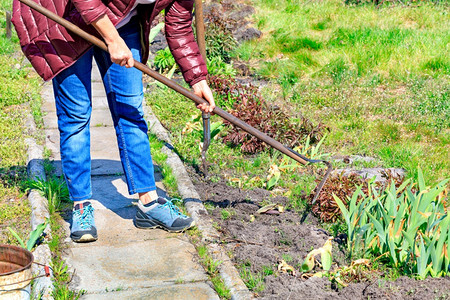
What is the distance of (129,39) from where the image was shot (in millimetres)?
3363

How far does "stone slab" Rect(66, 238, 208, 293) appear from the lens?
10.3ft

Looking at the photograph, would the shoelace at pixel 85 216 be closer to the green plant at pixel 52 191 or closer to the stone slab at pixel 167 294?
the green plant at pixel 52 191

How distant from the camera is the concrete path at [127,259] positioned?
3.09 m

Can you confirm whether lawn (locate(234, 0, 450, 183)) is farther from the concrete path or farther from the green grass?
the green grass

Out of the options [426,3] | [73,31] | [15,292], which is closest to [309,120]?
[73,31]

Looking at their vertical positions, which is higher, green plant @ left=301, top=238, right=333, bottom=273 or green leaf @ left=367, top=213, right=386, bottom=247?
green leaf @ left=367, top=213, right=386, bottom=247

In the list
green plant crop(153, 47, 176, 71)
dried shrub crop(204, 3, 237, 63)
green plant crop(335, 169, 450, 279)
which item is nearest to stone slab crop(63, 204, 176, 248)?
green plant crop(335, 169, 450, 279)

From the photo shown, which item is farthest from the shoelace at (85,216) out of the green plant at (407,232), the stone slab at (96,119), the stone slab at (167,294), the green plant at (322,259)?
the stone slab at (96,119)

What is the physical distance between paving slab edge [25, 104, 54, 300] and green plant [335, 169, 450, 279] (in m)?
1.66

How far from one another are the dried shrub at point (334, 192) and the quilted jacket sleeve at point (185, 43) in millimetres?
1110

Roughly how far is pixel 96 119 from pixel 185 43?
2.23 metres

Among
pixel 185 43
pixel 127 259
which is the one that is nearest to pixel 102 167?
pixel 127 259

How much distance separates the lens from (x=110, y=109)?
3539 millimetres

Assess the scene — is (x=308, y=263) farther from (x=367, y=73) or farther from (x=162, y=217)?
(x=367, y=73)
